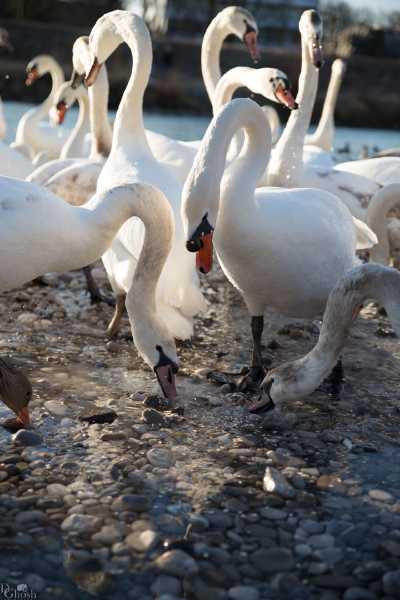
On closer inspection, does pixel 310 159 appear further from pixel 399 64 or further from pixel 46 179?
pixel 399 64

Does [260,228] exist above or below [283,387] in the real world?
above

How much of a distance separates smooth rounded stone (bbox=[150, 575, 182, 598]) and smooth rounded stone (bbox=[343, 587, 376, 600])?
1.76ft

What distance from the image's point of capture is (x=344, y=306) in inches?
167

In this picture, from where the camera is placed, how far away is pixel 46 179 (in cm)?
762

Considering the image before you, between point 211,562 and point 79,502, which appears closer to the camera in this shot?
point 211,562

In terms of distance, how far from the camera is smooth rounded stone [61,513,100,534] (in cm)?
325

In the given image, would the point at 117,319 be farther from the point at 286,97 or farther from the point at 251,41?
the point at 251,41

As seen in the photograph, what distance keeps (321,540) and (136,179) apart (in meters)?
2.88

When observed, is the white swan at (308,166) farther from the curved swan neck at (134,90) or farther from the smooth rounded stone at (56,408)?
the smooth rounded stone at (56,408)

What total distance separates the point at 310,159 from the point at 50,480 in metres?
6.53

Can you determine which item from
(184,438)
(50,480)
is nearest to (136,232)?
(184,438)

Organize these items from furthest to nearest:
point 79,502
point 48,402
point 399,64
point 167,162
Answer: point 399,64, point 167,162, point 48,402, point 79,502

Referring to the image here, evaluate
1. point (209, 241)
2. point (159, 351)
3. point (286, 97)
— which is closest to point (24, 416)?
point (159, 351)

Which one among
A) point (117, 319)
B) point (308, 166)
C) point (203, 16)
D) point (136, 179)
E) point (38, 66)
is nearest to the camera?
point (136, 179)
